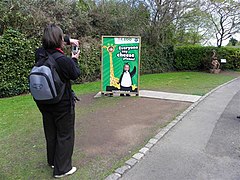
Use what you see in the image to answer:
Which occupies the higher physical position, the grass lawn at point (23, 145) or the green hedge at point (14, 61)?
the green hedge at point (14, 61)

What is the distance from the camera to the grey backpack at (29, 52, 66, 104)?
2.38m

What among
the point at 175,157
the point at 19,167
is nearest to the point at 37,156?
the point at 19,167

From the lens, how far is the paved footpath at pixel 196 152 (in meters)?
2.82

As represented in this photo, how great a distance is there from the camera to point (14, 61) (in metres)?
7.73

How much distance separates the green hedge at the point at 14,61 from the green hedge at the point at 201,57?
12.8 m

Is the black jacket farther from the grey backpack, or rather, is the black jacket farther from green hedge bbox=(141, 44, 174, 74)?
green hedge bbox=(141, 44, 174, 74)

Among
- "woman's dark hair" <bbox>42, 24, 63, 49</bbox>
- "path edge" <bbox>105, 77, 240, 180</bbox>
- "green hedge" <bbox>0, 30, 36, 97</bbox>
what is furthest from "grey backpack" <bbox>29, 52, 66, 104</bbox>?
"green hedge" <bbox>0, 30, 36, 97</bbox>

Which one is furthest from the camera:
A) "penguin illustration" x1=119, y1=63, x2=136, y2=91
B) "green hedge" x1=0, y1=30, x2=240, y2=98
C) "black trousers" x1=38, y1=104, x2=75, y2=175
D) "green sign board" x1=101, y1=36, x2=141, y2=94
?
"green hedge" x1=0, y1=30, x2=240, y2=98

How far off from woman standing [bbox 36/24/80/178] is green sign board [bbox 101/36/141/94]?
4634mm

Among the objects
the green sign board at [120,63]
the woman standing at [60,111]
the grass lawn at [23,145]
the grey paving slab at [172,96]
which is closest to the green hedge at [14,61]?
the grass lawn at [23,145]

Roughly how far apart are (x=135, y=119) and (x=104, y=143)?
4.98 feet

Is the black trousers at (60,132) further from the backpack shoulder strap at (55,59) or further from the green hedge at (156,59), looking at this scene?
the green hedge at (156,59)

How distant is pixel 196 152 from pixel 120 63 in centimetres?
451

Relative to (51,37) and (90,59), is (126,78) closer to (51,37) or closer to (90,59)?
(90,59)
